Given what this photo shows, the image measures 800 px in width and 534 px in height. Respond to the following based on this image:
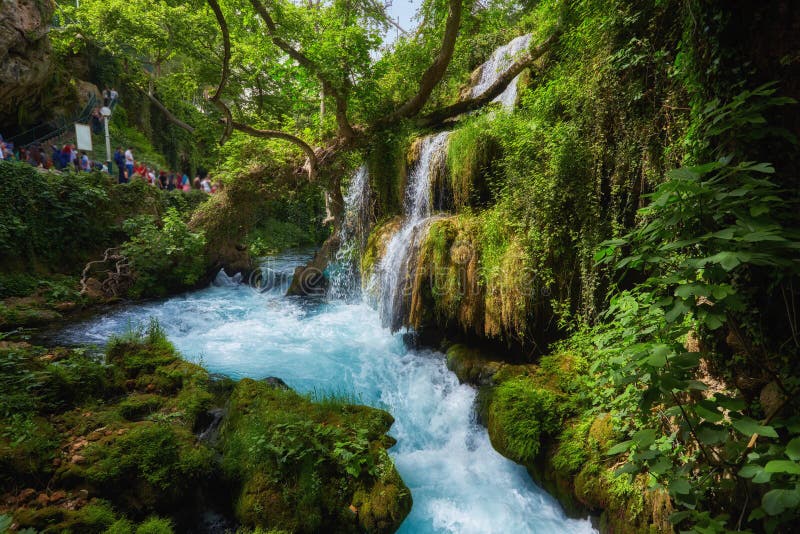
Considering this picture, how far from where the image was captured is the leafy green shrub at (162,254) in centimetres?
991

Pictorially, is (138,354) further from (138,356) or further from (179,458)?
(179,458)

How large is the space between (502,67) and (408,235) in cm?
494

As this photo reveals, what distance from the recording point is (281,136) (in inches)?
334

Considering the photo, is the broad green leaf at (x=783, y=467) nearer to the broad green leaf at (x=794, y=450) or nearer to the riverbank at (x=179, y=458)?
the broad green leaf at (x=794, y=450)

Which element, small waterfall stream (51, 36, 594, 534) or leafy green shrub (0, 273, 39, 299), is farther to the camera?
leafy green shrub (0, 273, 39, 299)

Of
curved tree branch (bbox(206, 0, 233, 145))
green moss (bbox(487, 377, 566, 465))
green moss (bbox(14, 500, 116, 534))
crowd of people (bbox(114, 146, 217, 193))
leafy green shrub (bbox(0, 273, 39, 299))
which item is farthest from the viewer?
crowd of people (bbox(114, 146, 217, 193))

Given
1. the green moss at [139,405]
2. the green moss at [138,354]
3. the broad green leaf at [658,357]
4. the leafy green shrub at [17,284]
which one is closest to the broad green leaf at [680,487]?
the broad green leaf at [658,357]

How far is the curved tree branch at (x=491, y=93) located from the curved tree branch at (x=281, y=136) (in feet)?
9.61

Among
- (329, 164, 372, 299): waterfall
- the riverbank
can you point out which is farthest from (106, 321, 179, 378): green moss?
(329, 164, 372, 299): waterfall

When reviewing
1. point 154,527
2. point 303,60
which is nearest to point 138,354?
point 154,527

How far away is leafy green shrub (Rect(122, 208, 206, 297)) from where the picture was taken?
991 cm

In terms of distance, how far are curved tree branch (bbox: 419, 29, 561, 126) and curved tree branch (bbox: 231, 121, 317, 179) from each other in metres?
2.93

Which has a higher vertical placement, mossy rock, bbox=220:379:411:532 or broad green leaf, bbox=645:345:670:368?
broad green leaf, bbox=645:345:670:368

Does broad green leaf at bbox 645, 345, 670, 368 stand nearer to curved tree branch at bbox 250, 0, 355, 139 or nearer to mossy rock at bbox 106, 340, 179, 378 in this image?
mossy rock at bbox 106, 340, 179, 378
